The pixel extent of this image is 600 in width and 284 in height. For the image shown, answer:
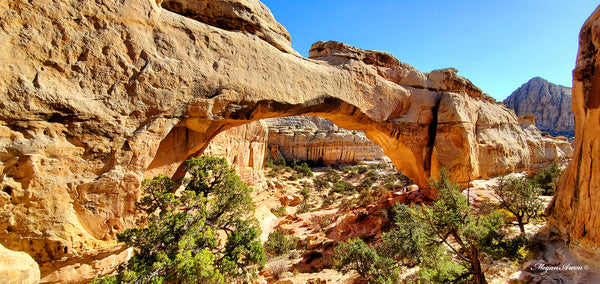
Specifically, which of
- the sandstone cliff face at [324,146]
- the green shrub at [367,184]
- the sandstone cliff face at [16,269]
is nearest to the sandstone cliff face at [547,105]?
the sandstone cliff face at [324,146]

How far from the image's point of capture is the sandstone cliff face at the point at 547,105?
194 ft

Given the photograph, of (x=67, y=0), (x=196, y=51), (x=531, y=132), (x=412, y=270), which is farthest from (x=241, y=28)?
(x=531, y=132)

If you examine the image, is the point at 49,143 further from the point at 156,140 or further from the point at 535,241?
the point at 535,241

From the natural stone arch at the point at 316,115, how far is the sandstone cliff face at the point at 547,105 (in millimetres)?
74048

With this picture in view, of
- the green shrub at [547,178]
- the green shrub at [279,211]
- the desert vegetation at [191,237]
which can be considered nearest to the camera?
the desert vegetation at [191,237]

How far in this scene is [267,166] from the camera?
26516 millimetres

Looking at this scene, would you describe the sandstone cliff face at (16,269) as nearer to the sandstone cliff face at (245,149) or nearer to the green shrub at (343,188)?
the sandstone cliff face at (245,149)

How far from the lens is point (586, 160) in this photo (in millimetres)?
4492

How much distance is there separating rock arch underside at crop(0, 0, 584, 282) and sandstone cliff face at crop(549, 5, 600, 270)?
547 cm

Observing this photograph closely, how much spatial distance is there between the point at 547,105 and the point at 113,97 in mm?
91937

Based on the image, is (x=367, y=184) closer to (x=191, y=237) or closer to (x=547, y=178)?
(x=547, y=178)

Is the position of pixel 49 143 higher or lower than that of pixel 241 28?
lower

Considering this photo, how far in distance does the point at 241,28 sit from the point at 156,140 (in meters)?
4.12

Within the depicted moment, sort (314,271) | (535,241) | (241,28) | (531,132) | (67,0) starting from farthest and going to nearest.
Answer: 1. (531,132)
2. (314,271)
3. (241,28)
4. (535,241)
5. (67,0)
